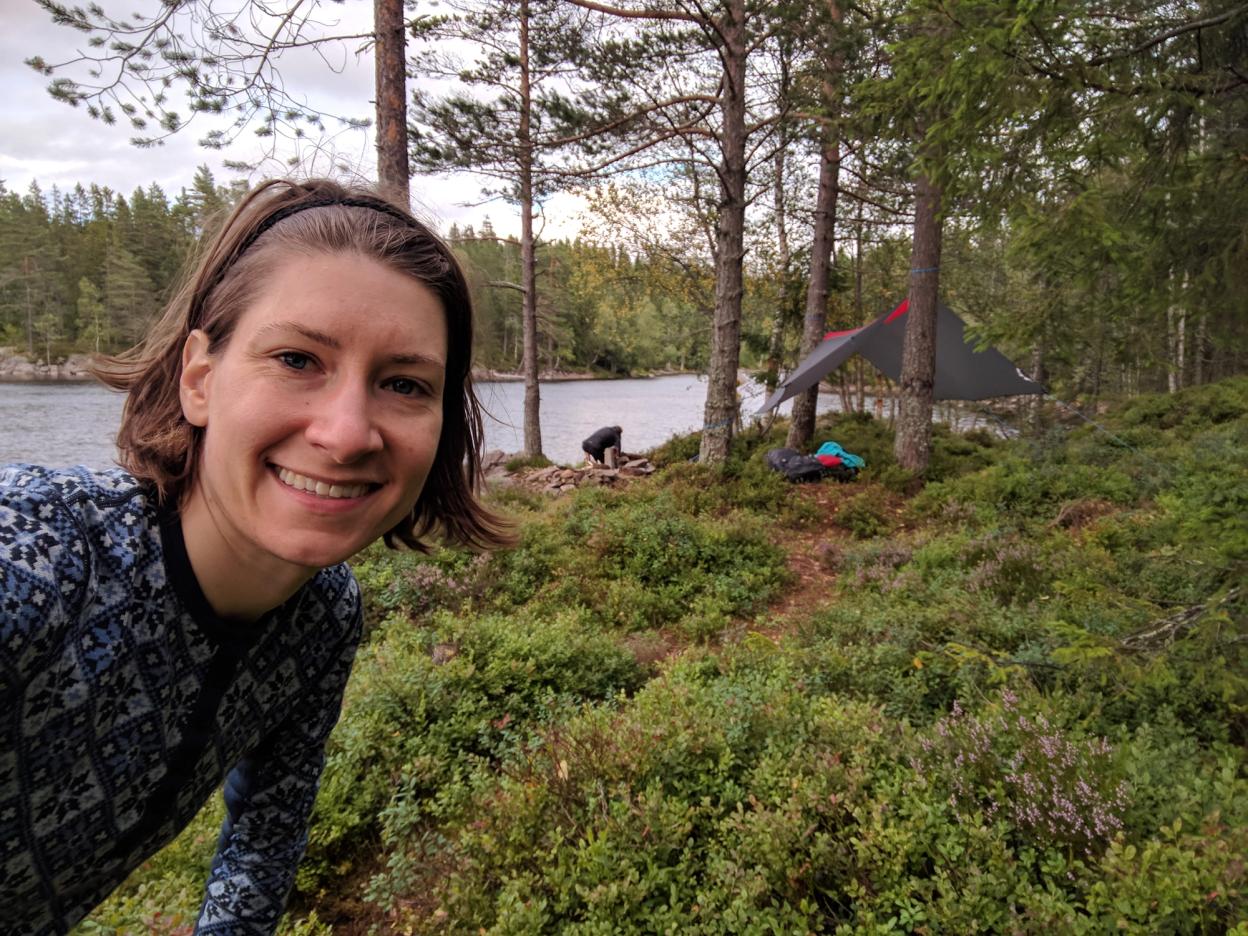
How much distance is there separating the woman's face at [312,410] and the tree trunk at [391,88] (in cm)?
500

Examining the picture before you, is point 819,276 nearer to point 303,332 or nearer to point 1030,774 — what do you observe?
point 1030,774

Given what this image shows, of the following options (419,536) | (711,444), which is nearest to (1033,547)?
(711,444)

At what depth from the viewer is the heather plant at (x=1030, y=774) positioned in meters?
2.10

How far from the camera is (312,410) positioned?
3.00 ft

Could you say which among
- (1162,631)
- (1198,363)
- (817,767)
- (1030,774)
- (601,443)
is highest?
(1198,363)

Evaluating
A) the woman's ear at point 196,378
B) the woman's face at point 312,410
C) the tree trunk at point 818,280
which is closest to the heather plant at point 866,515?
the tree trunk at point 818,280

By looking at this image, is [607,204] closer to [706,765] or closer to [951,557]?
[951,557]

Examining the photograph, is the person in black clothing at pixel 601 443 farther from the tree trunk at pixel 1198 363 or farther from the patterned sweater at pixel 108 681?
the tree trunk at pixel 1198 363

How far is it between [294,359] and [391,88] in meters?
5.88

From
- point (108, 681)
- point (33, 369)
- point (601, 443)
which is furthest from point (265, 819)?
point (33, 369)

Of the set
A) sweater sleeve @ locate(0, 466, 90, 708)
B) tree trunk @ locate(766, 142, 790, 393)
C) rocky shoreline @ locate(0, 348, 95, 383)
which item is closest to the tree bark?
tree trunk @ locate(766, 142, 790, 393)

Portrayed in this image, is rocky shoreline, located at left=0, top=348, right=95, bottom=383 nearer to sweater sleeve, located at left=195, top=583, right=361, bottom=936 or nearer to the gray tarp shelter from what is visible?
the gray tarp shelter

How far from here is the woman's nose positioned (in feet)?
2.93

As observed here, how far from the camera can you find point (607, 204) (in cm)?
1503
